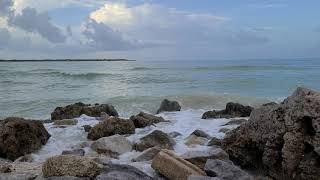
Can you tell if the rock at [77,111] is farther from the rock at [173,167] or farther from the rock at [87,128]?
the rock at [173,167]

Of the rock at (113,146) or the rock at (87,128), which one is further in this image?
the rock at (87,128)

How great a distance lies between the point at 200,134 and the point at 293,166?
11.4 ft

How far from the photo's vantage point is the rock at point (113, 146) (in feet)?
26.2

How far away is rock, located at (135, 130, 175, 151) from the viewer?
328 inches

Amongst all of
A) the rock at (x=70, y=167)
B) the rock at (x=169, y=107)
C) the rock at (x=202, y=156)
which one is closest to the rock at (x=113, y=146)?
the rock at (x=202, y=156)

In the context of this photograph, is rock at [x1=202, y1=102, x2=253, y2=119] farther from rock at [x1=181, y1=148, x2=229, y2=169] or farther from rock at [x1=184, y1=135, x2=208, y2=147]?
rock at [x1=181, y1=148, x2=229, y2=169]

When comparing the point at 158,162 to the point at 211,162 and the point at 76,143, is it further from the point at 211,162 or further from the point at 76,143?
the point at 76,143

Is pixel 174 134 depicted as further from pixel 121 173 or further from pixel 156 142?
pixel 121 173

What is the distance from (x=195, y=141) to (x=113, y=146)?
1.61 meters

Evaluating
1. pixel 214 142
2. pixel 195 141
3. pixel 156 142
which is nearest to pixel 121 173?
pixel 156 142

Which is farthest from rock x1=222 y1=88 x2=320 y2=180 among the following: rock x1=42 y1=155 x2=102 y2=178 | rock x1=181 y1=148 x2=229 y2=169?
rock x1=42 y1=155 x2=102 y2=178

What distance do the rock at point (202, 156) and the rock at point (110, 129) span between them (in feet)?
10.6

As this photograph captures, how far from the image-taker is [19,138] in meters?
8.62

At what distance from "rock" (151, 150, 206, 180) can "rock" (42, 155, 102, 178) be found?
791mm
